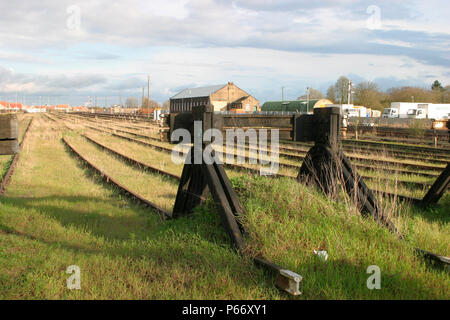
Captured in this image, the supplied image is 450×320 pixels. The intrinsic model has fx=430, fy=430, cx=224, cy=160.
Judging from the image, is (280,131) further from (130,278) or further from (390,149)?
(390,149)

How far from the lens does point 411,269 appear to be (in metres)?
4.11

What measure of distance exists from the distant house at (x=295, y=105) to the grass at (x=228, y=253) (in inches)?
1934

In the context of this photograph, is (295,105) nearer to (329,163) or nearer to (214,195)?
(329,163)

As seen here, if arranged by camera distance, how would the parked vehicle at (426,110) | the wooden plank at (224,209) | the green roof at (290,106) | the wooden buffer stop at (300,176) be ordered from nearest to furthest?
the wooden plank at (224,209) < the wooden buffer stop at (300,176) < the parked vehicle at (426,110) < the green roof at (290,106)

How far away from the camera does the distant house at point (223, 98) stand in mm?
74281

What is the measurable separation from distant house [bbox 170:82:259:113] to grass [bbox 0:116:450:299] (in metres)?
66.7

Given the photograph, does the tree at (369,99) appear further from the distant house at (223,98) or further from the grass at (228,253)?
the grass at (228,253)

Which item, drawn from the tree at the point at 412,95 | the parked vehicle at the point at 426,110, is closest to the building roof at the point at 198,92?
the parked vehicle at the point at 426,110

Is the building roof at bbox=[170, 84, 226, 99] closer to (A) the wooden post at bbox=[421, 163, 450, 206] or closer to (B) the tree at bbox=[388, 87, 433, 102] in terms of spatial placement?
(B) the tree at bbox=[388, 87, 433, 102]

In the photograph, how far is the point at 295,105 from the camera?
6097 cm

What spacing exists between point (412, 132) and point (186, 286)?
92.9 ft

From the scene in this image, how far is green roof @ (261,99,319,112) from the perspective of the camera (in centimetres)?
5856

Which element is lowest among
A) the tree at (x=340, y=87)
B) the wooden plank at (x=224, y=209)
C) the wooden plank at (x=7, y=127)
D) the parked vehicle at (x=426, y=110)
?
the wooden plank at (x=224, y=209)

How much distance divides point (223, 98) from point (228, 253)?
247 feet
